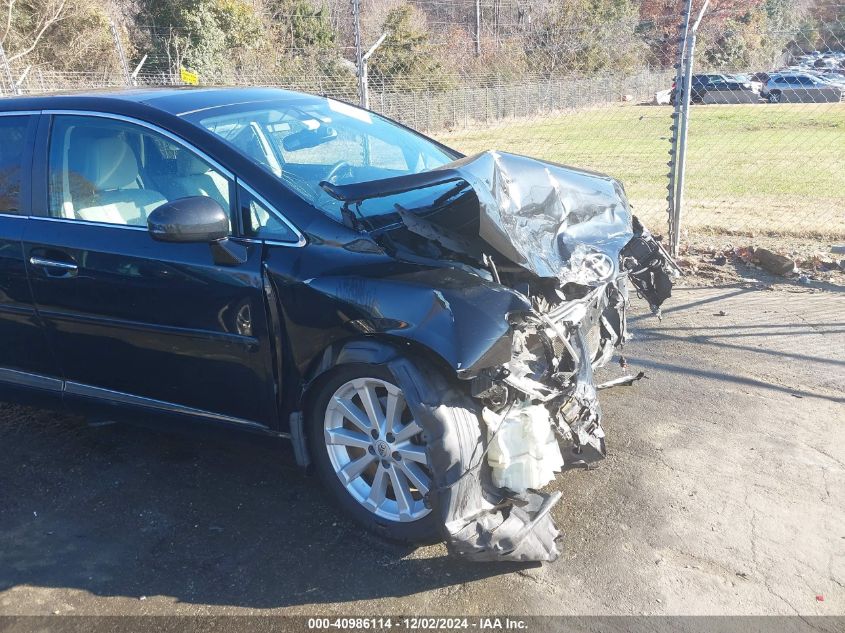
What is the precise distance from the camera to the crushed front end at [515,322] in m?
2.86

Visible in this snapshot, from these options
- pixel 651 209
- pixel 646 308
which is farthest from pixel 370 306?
pixel 651 209

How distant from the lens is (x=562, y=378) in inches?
124

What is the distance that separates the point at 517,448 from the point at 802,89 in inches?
480

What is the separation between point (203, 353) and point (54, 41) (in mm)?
22989

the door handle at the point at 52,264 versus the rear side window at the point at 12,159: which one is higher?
the rear side window at the point at 12,159

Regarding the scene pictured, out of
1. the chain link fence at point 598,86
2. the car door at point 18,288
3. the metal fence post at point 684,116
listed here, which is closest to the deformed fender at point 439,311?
the car door at point 18,288

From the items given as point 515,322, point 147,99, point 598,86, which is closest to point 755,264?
point 515,322

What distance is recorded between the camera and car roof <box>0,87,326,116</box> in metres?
3.50

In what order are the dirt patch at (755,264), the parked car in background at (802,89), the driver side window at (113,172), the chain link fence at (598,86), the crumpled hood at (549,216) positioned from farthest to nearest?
the parked car in background at (802,89), the chain link fence at (598,86), the dirt patch at (755,264), the driver side window at (113,172), the crumpled hood at (549,216)

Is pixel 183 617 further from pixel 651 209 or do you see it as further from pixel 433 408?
pixel 651 209

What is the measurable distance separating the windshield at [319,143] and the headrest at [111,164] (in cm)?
41

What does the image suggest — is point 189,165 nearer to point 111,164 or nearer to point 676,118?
point 111,164

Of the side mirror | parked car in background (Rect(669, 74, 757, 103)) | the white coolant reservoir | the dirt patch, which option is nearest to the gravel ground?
the white coolant reservoir

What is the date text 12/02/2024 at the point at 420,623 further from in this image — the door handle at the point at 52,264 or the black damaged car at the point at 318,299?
the door handle at the point at 52,264
